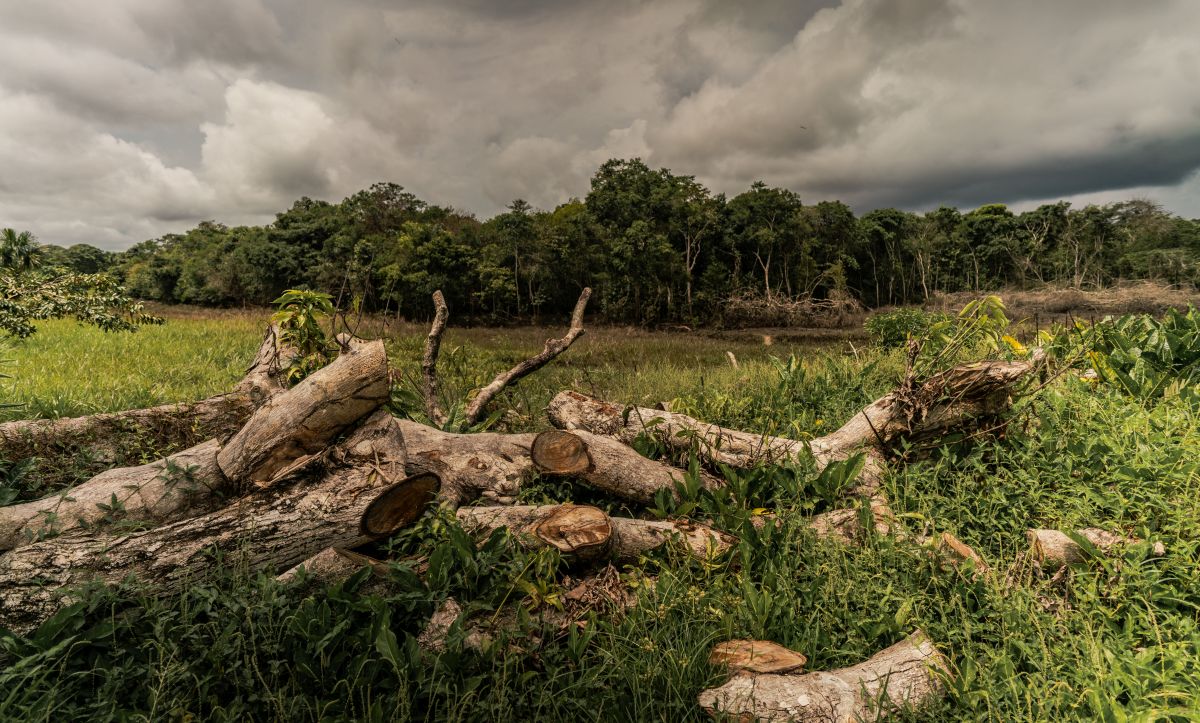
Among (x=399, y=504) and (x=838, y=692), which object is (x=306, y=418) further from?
(x=838, y=692)

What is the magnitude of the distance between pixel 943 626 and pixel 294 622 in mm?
3049

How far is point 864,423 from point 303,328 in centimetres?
470

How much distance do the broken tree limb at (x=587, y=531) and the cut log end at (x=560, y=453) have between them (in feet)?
1.55

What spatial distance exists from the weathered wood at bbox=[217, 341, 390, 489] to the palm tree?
3805 millimetres

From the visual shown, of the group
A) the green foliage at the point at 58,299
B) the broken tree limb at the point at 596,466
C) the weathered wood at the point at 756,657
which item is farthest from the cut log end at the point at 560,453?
the green foliage at the point at 58,299

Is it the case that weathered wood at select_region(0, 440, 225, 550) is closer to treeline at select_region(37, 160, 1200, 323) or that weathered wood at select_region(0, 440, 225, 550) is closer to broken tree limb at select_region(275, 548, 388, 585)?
broken tree limb at select_region(275, 548, 388, 585)

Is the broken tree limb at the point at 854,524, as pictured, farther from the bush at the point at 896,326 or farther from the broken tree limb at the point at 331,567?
the bush at the point at 896,326

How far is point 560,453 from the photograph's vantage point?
3822 mm

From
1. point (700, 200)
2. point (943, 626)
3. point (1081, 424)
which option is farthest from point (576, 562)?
point (700, 200)

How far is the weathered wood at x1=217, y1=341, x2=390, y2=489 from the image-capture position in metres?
3.15

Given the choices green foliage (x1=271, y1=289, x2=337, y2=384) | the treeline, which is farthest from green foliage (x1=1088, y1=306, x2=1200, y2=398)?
the treeline

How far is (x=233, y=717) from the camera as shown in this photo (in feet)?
6.76

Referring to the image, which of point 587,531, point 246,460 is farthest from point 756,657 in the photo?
point 246,460

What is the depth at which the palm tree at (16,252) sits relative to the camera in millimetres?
4992
